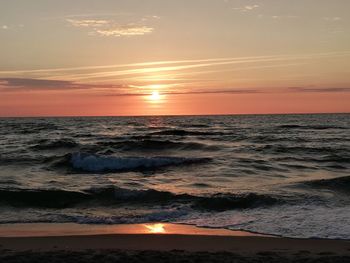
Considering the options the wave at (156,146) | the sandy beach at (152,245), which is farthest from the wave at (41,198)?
the wave at (156,146)

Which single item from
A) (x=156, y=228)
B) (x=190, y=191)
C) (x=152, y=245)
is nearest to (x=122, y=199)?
(x=190, y=191)

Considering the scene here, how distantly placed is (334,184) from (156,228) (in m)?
7.51

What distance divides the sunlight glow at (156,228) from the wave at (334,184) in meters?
6.67

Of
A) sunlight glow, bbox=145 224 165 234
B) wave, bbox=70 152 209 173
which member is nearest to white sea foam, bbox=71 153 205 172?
wave, bbox=70 152 209 173

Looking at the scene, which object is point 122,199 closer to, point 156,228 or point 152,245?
point 156,228

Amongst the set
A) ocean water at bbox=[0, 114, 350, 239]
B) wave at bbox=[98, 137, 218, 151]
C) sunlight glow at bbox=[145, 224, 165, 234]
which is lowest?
sunlight glow at bbox=[145, 224, 165, 234]

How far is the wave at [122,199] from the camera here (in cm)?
1230

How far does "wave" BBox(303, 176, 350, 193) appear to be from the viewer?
14609 millimetres

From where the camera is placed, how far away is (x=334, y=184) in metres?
15.1

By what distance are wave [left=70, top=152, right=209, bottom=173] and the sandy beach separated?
35.9 feet

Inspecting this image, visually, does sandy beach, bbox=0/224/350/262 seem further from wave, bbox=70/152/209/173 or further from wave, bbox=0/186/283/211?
wave, bbox=70/152/209/173

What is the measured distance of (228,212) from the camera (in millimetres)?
11461

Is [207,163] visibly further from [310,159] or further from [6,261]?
[6,261]

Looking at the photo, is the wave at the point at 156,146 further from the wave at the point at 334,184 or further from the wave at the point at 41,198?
the wave at the point at 41,198
